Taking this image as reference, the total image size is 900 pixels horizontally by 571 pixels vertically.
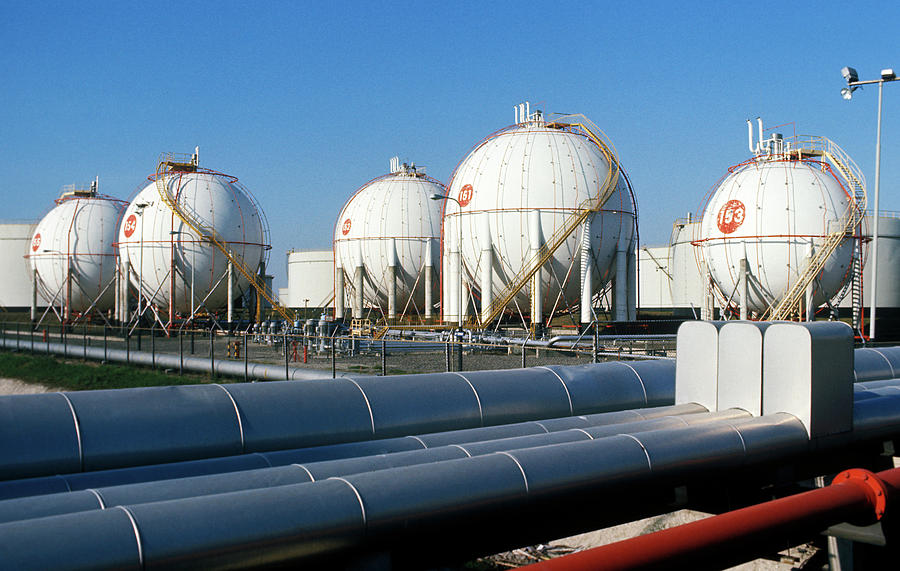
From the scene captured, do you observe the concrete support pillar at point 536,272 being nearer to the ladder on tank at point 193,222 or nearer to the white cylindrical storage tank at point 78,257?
the ladder on tank at point 193,222

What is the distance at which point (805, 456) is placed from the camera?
7.54 m

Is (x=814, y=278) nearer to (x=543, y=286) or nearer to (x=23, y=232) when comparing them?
(x=543, y=286)

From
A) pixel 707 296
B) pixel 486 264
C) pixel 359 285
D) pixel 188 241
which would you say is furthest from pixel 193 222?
pixel 707 296

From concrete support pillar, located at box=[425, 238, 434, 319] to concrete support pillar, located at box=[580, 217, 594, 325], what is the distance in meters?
10.8

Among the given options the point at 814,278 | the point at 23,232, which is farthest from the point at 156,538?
the point at 23,232

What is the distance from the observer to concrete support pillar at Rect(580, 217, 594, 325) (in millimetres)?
34844

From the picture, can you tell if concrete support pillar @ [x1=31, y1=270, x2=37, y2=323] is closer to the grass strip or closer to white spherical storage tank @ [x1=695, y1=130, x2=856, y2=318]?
the grass strip

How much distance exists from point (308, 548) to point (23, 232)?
77.2m

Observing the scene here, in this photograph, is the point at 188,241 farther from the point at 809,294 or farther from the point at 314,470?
the point at 314,470

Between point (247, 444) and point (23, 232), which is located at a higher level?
point (23, 232)

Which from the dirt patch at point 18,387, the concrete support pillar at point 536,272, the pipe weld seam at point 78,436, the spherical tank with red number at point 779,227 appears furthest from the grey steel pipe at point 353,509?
the spherical tank with red number at point 779,227

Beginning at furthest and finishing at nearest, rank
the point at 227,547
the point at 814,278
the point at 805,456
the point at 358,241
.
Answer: the point at 358,241
the point at 814,278
the point at 805,456
the point at 227,547

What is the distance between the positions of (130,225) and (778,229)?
35016 mm

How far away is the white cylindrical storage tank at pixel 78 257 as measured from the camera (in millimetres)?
52875
